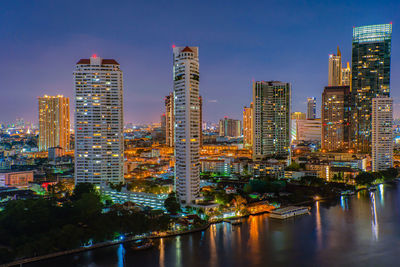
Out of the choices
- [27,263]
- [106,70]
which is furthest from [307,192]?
[27,263]

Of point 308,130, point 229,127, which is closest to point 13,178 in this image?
point 308,130

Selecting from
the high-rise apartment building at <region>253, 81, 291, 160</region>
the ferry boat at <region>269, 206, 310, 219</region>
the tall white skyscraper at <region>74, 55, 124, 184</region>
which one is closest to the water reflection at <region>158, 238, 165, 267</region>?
the ferry boat at <region>269, 206, 310, 219</region>

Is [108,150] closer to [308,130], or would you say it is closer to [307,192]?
[307,192]

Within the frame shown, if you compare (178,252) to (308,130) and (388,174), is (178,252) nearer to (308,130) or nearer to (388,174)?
(388,174)

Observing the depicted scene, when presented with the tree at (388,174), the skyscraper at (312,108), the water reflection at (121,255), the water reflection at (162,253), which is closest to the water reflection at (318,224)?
the water reflection at (162,253)

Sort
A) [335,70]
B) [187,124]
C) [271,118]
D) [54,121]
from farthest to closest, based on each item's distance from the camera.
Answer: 1. [335,70]
2. [54,121]
3. [271,118]
4. [187,124]
